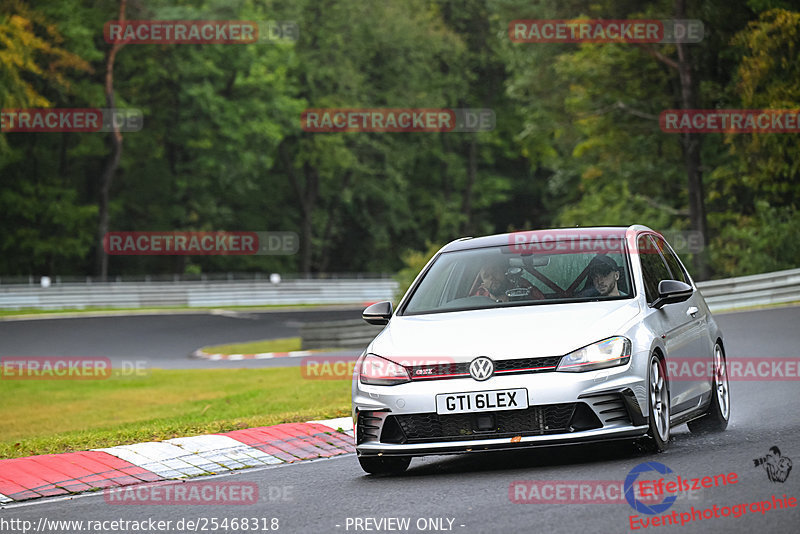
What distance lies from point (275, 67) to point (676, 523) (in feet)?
199

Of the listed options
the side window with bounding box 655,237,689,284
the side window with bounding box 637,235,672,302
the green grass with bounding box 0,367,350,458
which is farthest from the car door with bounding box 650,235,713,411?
the green grass with bounding box 0,367,350,458

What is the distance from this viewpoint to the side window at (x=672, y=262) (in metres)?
10.3

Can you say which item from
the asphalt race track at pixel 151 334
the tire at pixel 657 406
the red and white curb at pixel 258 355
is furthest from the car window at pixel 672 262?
the red and white curb at pixel 258 355

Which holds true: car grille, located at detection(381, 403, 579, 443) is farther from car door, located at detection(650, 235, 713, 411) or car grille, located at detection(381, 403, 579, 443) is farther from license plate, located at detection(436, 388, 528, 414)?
car door, located at detection(650, 235, 713, 411)

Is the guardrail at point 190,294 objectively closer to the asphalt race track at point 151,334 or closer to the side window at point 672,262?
the asphalt race track at point 151,334

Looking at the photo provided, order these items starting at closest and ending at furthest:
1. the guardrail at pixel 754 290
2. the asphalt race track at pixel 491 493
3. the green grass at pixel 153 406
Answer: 1. the asphalt race track at pixel 491 493
2. the green grass at pixel 153 406
3. the guardrail at pixel 754 290

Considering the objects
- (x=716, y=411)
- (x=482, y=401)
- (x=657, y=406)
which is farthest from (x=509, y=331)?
(x=716, y=411)

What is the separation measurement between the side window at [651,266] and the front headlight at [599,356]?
0.99 meters

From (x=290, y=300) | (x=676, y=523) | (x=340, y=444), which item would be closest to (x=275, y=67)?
(x=290, y=300)

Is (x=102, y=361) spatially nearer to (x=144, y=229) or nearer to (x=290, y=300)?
(x=290, y=300)

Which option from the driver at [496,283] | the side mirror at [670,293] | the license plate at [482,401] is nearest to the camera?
the license plate at [482,401]

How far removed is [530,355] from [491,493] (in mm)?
1064

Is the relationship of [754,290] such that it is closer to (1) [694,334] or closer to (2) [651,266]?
(1) [694,334]

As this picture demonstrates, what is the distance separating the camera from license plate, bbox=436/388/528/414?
7762 mm
